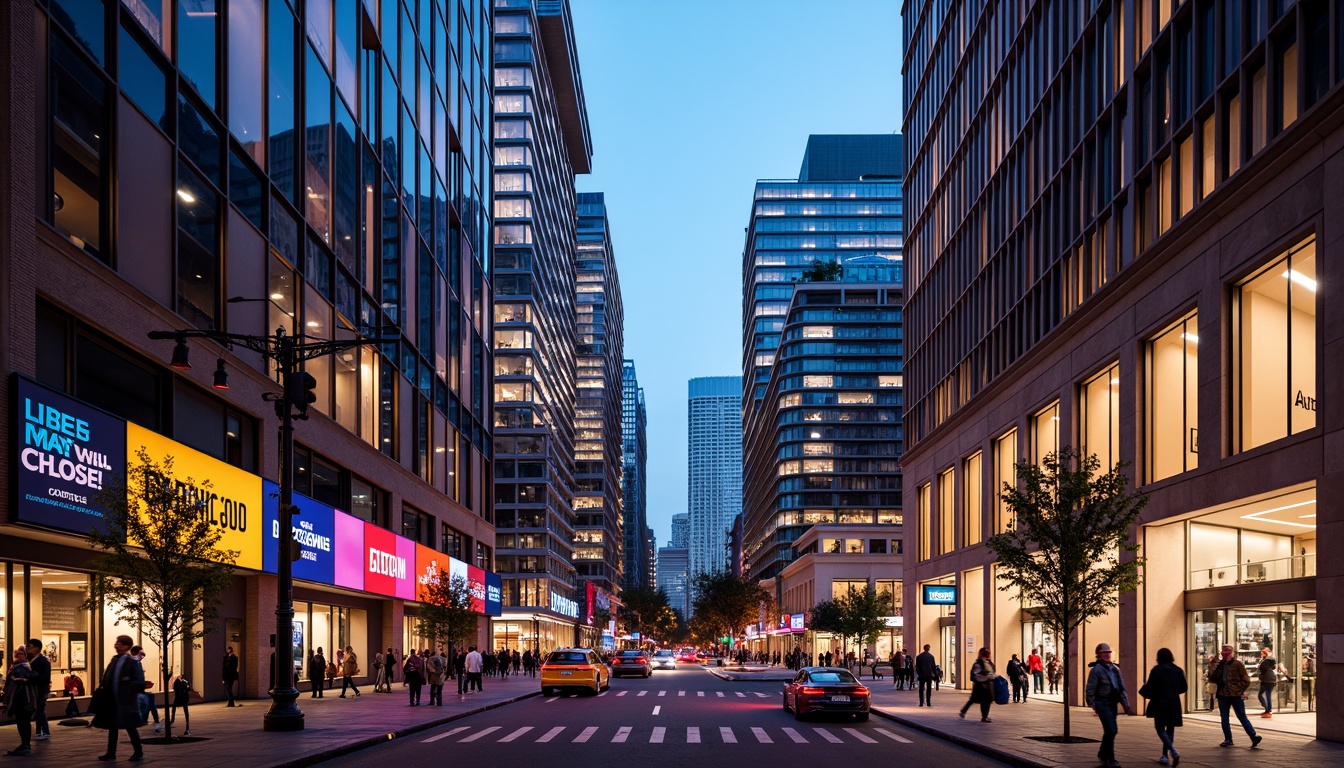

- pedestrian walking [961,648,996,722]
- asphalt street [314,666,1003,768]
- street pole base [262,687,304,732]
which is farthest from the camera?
pedestrian walking [961,648,996,722]

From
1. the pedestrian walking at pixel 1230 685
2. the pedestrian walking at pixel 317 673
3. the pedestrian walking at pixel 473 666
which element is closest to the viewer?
the pedestrian walking at pixel 1230 685

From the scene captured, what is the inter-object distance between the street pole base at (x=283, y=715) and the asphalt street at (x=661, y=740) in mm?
2200

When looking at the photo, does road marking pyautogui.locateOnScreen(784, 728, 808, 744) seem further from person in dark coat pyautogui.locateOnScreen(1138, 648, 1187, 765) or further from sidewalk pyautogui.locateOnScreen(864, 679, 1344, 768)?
person in dark coat pyautogui.locateOnScreen(1138, 648, 1187, 765)

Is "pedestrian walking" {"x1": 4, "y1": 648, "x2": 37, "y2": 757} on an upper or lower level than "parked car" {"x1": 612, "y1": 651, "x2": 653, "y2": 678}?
upper

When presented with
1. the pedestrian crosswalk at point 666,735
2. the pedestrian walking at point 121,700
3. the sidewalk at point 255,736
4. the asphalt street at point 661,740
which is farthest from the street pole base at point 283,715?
the pedestrian walking at point 121,700

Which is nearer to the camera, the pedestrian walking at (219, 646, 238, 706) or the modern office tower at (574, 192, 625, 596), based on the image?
the pedestrian walking at (219, 646, 238, 706)

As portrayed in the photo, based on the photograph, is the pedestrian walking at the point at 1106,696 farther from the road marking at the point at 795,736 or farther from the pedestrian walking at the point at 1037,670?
the pedestrian walking at the point at 1037,670

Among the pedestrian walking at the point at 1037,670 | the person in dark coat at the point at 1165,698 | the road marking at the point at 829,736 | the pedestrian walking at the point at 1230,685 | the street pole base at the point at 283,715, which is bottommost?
the pedestrian walking at the point at 1037,670

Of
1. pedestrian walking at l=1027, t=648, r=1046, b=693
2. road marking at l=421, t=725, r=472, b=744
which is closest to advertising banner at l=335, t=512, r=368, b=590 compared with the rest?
road marking at l=421, t=725, r=472, b=744

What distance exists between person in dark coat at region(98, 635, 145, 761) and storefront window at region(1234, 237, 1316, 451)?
22.0m

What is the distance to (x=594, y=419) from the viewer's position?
180 m

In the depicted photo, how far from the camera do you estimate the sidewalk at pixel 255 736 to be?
18.4 m

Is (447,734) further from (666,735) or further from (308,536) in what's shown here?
(308,536)

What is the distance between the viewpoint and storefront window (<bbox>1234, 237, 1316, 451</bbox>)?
2539 centimetres
